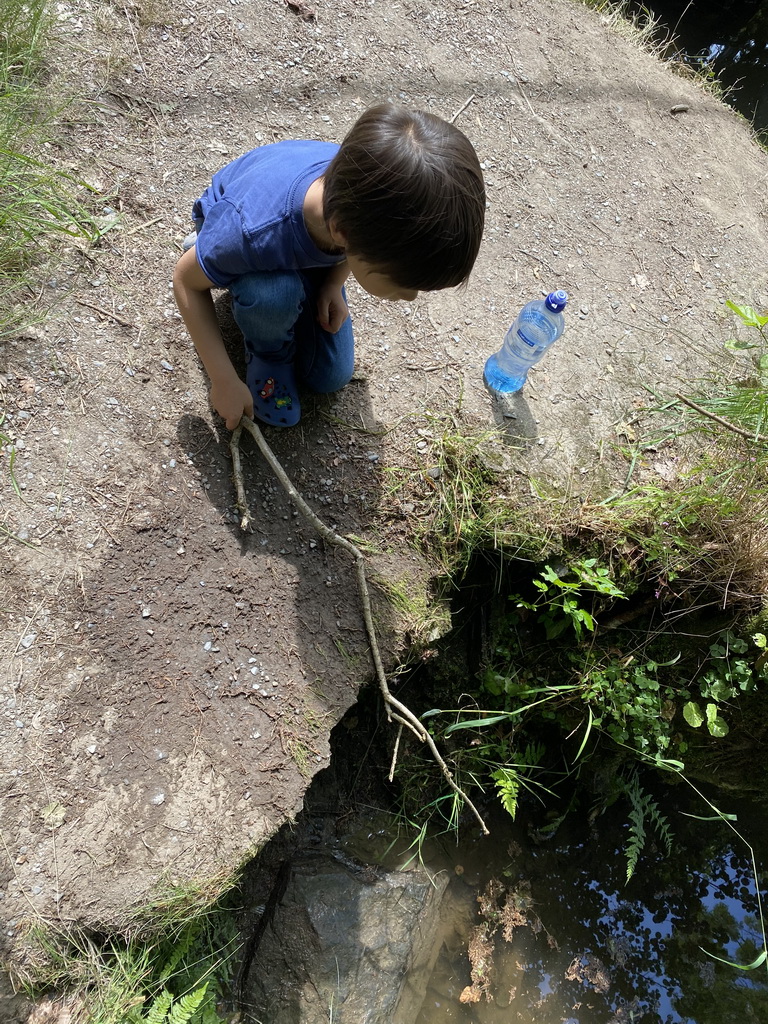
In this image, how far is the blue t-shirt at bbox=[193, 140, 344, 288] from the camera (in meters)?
1.83

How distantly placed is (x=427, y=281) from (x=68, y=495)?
4.26 feet

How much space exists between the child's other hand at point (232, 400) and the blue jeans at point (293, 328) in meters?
0.17

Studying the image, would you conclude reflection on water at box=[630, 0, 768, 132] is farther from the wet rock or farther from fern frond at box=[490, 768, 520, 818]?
the wet rock

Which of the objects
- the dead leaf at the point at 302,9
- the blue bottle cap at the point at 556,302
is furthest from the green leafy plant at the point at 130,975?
the dead leaf at the point at 302,9

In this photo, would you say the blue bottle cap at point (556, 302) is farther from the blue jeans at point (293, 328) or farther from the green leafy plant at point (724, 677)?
the green leafy plant at point (724, 677)

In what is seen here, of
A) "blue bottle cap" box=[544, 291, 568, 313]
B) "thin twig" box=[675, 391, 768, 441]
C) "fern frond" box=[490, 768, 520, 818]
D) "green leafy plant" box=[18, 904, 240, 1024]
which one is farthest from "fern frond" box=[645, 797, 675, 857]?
"blue bottle cap" box=[544, 291, 568, 313]

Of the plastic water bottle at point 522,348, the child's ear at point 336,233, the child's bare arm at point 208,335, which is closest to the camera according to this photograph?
the child's ear at point 336,233

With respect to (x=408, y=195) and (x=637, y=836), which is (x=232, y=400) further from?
(x=637, y=836)

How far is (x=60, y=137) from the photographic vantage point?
2582 millimetres

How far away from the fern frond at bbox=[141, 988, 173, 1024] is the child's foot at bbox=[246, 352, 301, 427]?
5.70 feet

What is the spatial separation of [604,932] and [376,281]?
2851 millimetres

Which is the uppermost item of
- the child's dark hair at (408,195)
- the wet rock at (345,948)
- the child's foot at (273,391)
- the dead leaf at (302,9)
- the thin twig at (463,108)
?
the child's dark hair at (408,195)

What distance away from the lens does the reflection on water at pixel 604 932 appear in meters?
2.72

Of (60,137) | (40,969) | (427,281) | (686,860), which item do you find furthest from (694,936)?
(60,137)
